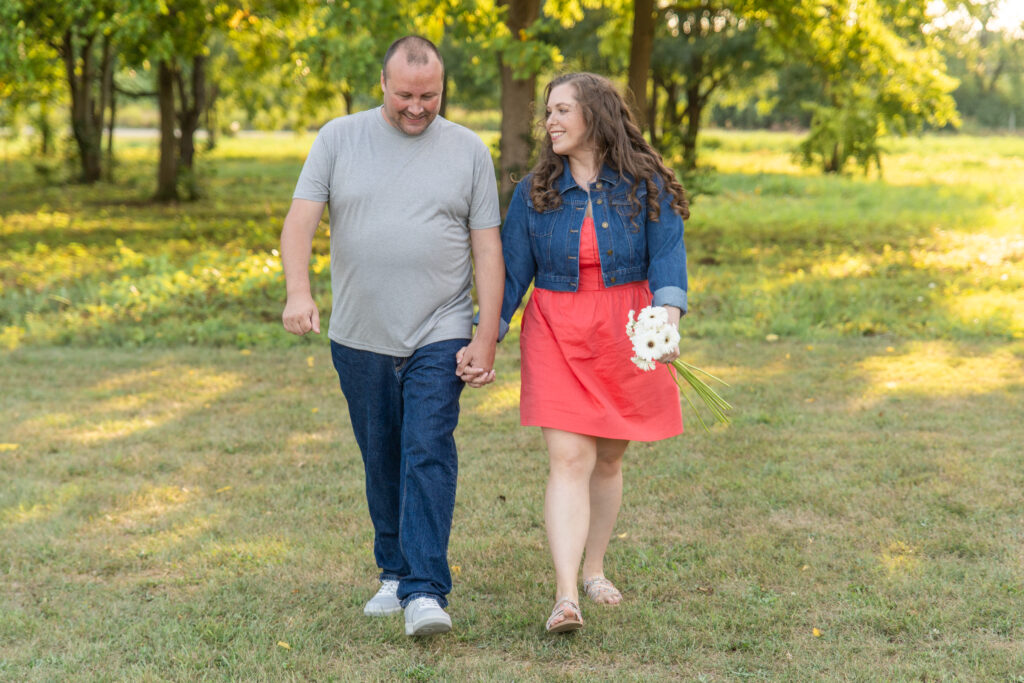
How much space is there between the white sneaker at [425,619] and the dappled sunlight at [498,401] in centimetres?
332

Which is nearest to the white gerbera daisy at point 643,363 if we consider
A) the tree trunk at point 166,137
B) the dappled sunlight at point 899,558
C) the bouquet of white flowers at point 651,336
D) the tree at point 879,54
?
the bouquet of white flowers at point 651,336

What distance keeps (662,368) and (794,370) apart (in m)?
4.39

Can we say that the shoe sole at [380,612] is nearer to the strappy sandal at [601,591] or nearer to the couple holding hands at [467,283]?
the couple holding hands at [467,283]

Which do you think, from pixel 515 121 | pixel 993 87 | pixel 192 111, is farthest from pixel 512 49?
pixel 993 87

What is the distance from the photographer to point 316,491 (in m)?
5.39

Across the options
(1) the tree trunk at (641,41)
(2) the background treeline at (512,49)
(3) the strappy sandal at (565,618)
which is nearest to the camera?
(3) the strappy sandal at (565,618)

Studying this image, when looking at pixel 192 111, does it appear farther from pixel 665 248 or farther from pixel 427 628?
pixel 427 628

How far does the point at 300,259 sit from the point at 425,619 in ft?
4.30

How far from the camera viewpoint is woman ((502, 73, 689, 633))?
367 centimetres

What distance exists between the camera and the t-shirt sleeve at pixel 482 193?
3580mm

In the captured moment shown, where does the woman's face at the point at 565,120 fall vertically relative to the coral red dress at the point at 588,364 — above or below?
above

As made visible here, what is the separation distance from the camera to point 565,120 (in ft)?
12.0

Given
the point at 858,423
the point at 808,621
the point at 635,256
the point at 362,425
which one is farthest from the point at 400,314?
the point at 858,423

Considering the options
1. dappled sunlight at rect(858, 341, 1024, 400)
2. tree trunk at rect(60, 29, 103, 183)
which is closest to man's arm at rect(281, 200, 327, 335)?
dappled sunlight at rect(858, 341, 1024, 400)
